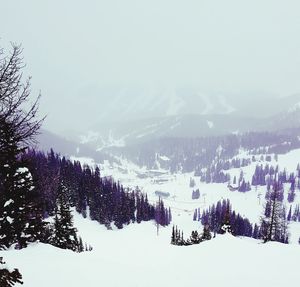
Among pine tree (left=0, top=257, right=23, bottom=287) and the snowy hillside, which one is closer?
pine tree (left=0, top=257, right=23, bottom=287)

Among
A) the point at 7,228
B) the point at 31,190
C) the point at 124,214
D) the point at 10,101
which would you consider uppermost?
the point at 10,101

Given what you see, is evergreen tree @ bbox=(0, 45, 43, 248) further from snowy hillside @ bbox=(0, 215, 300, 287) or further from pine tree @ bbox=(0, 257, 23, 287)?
pine tree @ bbox=(0, 257, 23, 287)

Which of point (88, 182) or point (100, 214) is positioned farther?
point (88, 182)

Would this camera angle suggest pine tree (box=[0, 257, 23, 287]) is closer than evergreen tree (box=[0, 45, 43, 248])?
Yes

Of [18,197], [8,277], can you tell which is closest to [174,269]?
[18,197]

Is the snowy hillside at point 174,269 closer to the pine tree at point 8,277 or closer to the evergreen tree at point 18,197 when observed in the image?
the evergreen tree at point 18,197

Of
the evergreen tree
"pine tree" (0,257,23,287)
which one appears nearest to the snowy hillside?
the evergreen tree

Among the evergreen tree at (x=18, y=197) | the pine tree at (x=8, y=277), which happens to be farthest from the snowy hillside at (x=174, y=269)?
the pine tree at (x=8, y=277)

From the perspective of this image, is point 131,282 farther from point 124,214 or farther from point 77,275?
point 124,214

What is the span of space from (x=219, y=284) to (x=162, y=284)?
3329 millimetres

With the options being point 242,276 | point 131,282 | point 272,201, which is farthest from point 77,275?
point 272,201

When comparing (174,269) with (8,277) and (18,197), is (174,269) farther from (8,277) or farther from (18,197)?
(8,277)

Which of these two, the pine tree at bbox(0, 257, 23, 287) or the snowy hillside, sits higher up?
the pine tree at bbox(0, 257, 23, 287)

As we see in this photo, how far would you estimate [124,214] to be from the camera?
101438mm
